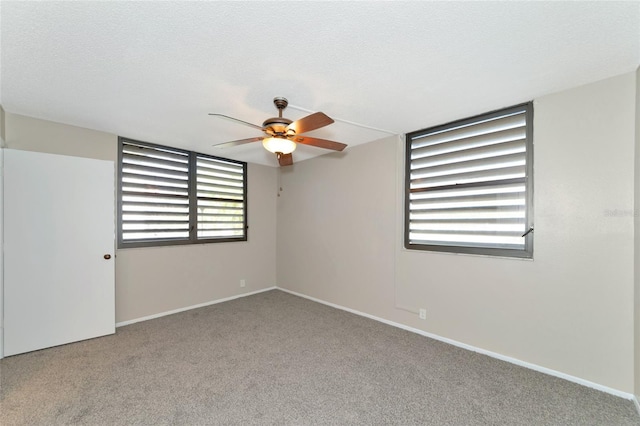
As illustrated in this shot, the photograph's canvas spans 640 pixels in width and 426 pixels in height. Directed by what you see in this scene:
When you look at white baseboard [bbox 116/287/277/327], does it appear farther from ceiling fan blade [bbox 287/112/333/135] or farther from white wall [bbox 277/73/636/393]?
ceiling fan blade [bbox 287/112/333/135]

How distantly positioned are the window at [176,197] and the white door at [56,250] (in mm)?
380

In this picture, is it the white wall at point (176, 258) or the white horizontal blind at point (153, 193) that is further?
the white horizontal blind at point (153, 193)

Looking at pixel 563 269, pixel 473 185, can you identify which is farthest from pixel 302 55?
pixel 563 269

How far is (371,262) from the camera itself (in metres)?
3.77

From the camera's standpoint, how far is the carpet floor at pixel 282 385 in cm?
183

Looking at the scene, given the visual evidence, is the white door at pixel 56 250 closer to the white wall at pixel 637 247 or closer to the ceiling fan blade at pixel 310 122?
the ceiling fan blade at pixel 310 122

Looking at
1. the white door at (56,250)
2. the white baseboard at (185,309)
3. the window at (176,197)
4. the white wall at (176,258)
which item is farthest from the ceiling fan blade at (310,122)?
the white baseboard at (185,309)

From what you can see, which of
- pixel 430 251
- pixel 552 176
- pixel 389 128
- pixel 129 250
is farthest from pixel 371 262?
pixel 129 250

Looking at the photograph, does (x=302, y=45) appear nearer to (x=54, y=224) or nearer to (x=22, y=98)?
(x=22, y=98)

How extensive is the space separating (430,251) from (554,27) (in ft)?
7.34

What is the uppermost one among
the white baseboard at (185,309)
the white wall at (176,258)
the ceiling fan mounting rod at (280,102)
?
the ceiling fan mounting rod at (280,102)

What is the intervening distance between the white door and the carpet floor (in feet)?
0.79

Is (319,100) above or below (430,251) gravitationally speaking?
above

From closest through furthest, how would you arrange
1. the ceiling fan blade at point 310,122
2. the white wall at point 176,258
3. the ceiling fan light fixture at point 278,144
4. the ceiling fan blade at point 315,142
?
1. the ceiling fan blade at point 310,122
2. the ceiling fan light fixture at point 278,144
3. the ceiling fan blade at point 315,142
4. the white wall at point 176,258
